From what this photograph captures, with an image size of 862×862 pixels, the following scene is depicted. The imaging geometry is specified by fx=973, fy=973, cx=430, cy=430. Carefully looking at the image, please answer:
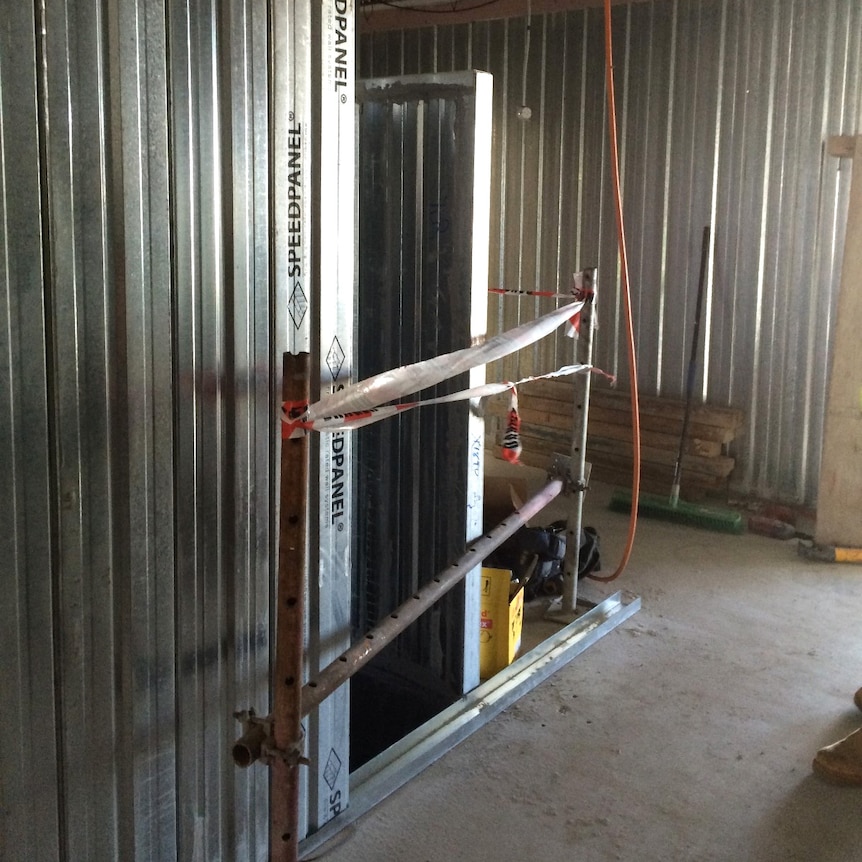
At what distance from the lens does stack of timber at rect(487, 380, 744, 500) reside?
5312 millimetres

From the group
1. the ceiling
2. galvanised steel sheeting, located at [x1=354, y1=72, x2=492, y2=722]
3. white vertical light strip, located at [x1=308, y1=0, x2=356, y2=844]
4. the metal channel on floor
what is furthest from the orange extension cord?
the ceiling

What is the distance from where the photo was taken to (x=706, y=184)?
529 centimetres

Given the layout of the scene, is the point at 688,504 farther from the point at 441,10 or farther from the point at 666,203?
the point at 441,10

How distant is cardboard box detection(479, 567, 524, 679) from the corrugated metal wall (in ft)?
4.17

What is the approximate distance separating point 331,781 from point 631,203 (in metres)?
4.08

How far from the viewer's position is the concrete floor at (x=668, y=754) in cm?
246

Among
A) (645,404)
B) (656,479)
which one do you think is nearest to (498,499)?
(656,479)

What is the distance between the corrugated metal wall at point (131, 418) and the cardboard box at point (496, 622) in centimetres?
127

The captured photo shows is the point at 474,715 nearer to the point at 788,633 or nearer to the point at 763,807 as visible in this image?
the point at 763,807

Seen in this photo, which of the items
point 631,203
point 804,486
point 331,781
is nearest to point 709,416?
point 804,486

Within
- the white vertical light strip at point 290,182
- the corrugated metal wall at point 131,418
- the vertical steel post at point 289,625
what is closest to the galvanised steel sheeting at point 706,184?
the white vertical light strip at point 290,182

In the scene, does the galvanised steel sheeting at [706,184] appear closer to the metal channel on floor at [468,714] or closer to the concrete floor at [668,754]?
the concrete floor at [668,754]

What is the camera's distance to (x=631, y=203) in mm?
5582

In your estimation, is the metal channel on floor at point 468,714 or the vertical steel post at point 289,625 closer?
the vertical steel post at point 289,625
